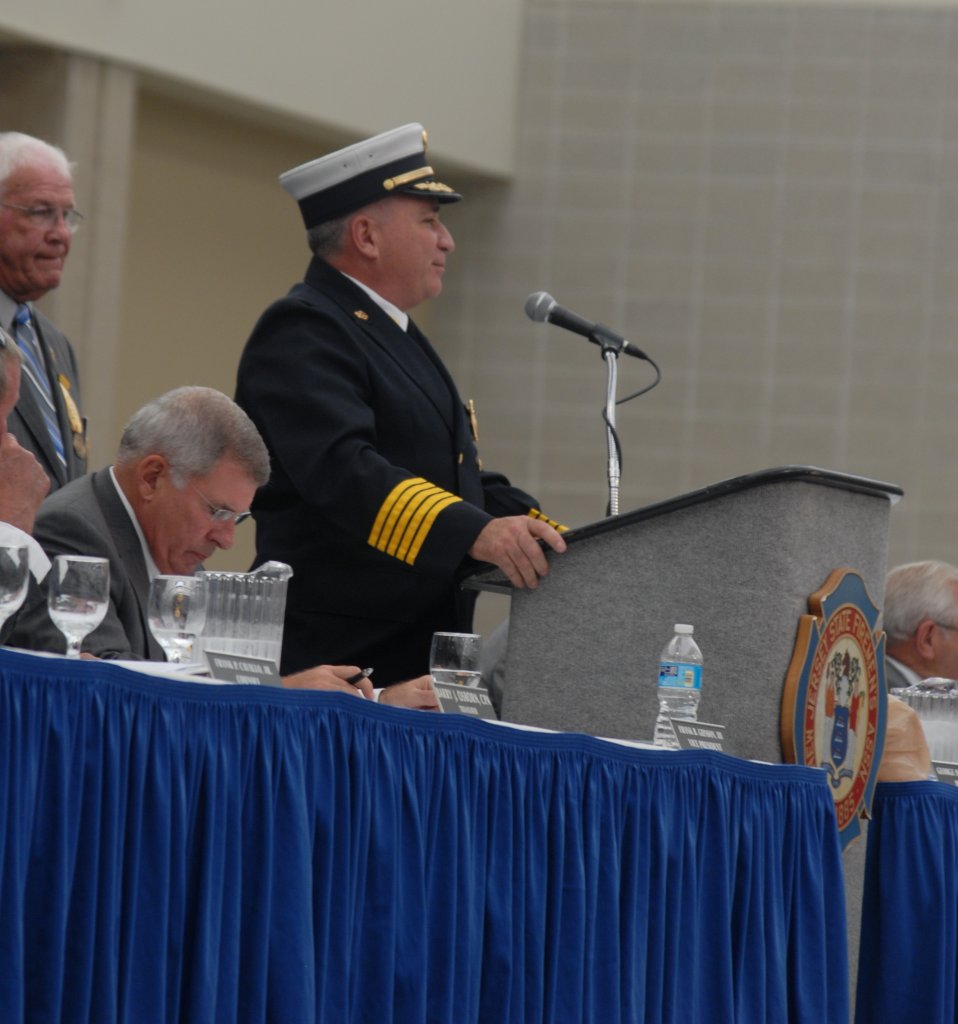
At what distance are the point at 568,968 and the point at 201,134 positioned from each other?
17.7ft

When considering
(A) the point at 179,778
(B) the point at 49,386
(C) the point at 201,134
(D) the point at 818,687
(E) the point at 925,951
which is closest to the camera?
(A) the point at 179,778

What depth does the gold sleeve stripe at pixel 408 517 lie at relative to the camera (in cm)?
334

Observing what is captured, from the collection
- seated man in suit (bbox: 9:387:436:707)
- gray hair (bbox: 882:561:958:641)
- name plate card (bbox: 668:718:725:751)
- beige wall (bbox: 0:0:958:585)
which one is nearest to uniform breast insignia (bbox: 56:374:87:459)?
seated man in suit (bbox: 9:387:436:707)

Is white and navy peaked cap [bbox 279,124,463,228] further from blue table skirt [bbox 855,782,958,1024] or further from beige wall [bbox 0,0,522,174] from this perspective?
beige wall [bbox 0,0,522,174]

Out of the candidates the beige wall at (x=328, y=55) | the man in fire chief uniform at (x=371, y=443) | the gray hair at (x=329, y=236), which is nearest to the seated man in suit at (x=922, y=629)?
the man in fire chief uniform at (x=371, y=443)

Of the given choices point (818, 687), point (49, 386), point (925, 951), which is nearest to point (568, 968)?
point (818, 687)

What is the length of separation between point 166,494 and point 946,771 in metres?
1.59

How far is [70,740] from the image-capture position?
2.13 m

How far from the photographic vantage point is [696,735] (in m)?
2.93

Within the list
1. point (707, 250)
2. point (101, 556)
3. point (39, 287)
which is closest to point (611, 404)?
point (101, 556)

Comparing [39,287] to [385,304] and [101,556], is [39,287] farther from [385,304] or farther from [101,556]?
[101,556]

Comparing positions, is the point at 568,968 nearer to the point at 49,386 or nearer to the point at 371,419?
the point at 371,419

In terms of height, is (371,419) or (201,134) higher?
(201,134)

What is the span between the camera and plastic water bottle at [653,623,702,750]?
2.97m
